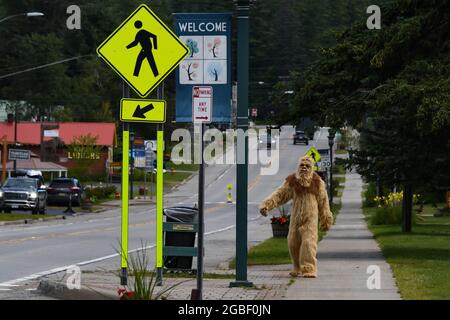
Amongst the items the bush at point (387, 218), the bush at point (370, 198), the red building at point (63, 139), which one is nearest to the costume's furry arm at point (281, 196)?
the bush at point (387, 218)

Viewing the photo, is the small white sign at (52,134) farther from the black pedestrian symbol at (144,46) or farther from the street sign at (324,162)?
the black pedestrian symbol at (144,46)

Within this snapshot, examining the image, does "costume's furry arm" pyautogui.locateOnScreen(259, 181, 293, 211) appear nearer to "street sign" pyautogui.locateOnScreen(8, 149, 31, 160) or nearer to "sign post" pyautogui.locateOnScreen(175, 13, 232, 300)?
"sign post" pyautogui.locateOnScreen(175, 13, 232, 300)

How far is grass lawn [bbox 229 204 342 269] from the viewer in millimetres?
24069

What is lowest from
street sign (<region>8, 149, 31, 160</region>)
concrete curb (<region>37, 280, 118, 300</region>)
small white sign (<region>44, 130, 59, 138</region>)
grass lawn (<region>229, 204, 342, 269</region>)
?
grass lawn (<region>229, 204, 342, 269</region>)

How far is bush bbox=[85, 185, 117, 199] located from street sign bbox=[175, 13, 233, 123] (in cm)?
5316

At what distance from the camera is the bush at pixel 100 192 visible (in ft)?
232

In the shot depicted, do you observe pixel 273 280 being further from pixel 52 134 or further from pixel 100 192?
pixel 52 134

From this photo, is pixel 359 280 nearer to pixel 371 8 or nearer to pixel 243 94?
pixel 243 94

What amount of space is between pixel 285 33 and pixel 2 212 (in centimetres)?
3301

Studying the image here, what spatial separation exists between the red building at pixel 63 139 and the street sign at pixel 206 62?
6678cm

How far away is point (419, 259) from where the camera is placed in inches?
939

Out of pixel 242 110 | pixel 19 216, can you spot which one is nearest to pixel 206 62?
pixel 242 110

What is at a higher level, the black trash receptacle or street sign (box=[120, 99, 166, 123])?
street sign (box=[120, 99, 166, 123])

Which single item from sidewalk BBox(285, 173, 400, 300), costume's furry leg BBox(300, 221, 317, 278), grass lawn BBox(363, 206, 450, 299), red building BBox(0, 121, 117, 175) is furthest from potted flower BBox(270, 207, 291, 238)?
red building BBox(0, 121, 117, 175)
